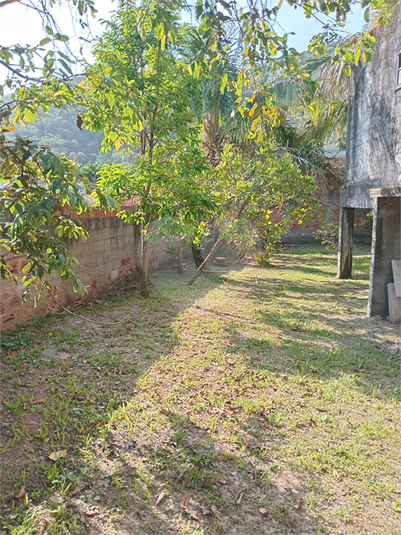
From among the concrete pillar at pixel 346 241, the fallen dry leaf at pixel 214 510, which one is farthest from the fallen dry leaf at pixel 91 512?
the concrete pillar at pixel 346 241

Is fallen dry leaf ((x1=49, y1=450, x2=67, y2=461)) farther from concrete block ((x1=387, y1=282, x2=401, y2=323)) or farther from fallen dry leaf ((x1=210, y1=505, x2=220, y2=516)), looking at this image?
concrete block ((x1=387, y1=282, x2=401, y2=323))

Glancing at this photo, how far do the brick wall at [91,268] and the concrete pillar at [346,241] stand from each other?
4920mm

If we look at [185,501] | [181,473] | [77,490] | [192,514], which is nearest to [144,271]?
[181,473]

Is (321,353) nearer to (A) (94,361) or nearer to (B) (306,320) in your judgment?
(B) (306,320)

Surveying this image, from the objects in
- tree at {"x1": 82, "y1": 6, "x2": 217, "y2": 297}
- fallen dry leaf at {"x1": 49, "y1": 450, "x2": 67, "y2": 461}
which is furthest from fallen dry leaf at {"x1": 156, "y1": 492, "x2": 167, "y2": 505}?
tree at {"x1": 82, "y1": 6, "x2": 217, "y2": 297}

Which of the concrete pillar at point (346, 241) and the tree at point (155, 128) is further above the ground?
the tree at point (155, 128)

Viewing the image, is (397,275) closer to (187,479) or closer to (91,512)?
(187,479)

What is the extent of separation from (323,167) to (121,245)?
1002 cm

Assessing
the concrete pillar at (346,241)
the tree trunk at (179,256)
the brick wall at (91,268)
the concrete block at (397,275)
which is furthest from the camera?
the tree trunk at (179,256)

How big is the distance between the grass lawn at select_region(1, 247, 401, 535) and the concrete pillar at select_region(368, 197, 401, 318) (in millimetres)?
747

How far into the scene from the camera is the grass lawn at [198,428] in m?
2.44

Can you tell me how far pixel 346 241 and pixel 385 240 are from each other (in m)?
3.80

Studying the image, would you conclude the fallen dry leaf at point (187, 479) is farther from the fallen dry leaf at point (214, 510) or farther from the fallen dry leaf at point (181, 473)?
the fallen dry leaf at point (214, 510)

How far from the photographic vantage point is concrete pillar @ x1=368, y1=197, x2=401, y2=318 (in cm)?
638
